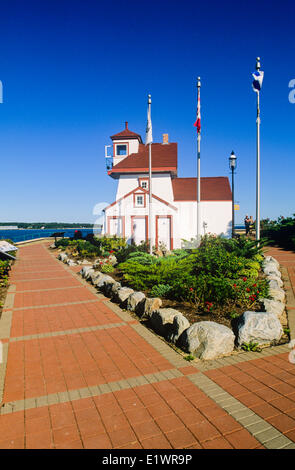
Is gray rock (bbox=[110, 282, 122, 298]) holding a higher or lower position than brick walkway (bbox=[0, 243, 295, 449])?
higher

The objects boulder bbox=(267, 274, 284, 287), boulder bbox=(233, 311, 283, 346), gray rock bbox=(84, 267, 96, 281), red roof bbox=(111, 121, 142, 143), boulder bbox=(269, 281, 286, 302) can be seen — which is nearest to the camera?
boulder bbox=(233, 311, 283, 346)

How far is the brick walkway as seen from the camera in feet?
11.1

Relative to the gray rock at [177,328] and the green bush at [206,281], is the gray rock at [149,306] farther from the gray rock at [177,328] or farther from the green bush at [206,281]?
the gray rock at [177,328]

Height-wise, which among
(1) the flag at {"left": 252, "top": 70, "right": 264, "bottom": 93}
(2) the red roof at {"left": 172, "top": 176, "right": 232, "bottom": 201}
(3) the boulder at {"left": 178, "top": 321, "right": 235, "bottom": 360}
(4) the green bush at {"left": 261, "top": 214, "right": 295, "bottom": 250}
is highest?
(1) the flag at {"left": 252, "top": 70, "right": 264, "bottom": 93}

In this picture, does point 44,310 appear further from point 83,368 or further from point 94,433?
point 94,433

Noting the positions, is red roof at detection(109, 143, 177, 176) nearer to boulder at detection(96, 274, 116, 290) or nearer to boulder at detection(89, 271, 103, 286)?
boulder at detection(89, 271, 103, 286)

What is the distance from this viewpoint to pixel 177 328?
601cm

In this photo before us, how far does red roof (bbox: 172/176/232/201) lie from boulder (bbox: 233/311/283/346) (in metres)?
22.6

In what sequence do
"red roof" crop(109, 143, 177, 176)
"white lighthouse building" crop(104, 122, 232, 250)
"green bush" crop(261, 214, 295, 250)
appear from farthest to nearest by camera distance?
"red roof" crop(109, 143, 177, 176) → "white lighthouse building" crop(104, 122, 232, 250) → "green bush" crop(261, 214, 295, 250)

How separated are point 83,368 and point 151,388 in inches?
50.1

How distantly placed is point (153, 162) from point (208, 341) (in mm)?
23875

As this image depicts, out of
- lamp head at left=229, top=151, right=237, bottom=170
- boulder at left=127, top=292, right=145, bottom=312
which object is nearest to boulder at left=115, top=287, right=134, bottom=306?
boulder at left=127, top=292, right=145, bottom=312

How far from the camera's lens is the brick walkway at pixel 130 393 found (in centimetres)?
337
